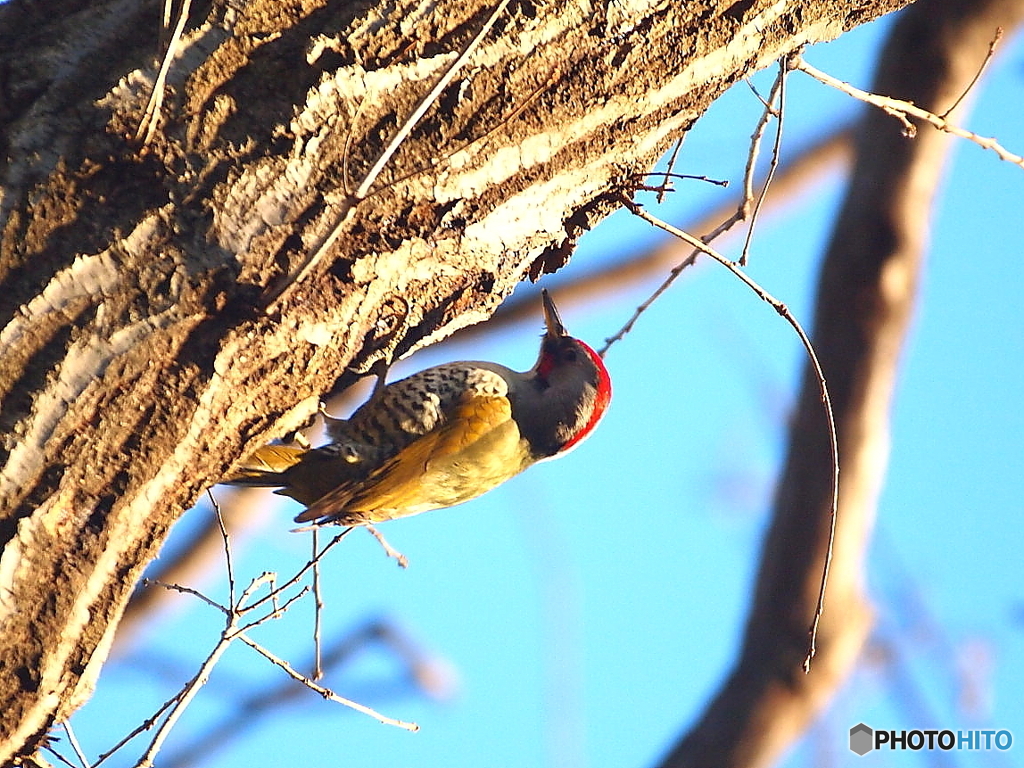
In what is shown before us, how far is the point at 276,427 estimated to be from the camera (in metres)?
2.92

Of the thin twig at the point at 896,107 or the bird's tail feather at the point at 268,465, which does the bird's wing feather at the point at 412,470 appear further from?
the thin twig at the point at 896,107

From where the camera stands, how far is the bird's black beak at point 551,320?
17.3 ft

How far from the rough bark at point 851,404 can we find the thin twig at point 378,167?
2.78 m

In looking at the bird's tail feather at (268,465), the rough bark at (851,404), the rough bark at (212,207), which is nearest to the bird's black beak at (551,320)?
the rough bark at (851,404)

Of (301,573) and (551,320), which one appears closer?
(301,573)

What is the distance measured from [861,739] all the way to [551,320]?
121 inches

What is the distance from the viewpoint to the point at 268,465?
12.9ft

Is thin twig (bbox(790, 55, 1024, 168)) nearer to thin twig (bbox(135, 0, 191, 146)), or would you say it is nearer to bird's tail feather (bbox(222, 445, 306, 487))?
thin twig (bbox(135, 0, 191, 146))

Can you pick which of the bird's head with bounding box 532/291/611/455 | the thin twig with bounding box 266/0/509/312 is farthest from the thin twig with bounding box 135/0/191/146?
the bird's head with bounding box 532/291/611/455

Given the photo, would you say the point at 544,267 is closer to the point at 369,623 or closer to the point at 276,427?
the point at 276,427

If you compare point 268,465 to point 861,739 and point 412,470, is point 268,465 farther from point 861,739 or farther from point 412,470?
point 861,739

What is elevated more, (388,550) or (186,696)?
(388,550)

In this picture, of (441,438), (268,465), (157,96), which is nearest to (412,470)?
(441,438)

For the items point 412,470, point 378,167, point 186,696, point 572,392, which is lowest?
point 186,696
